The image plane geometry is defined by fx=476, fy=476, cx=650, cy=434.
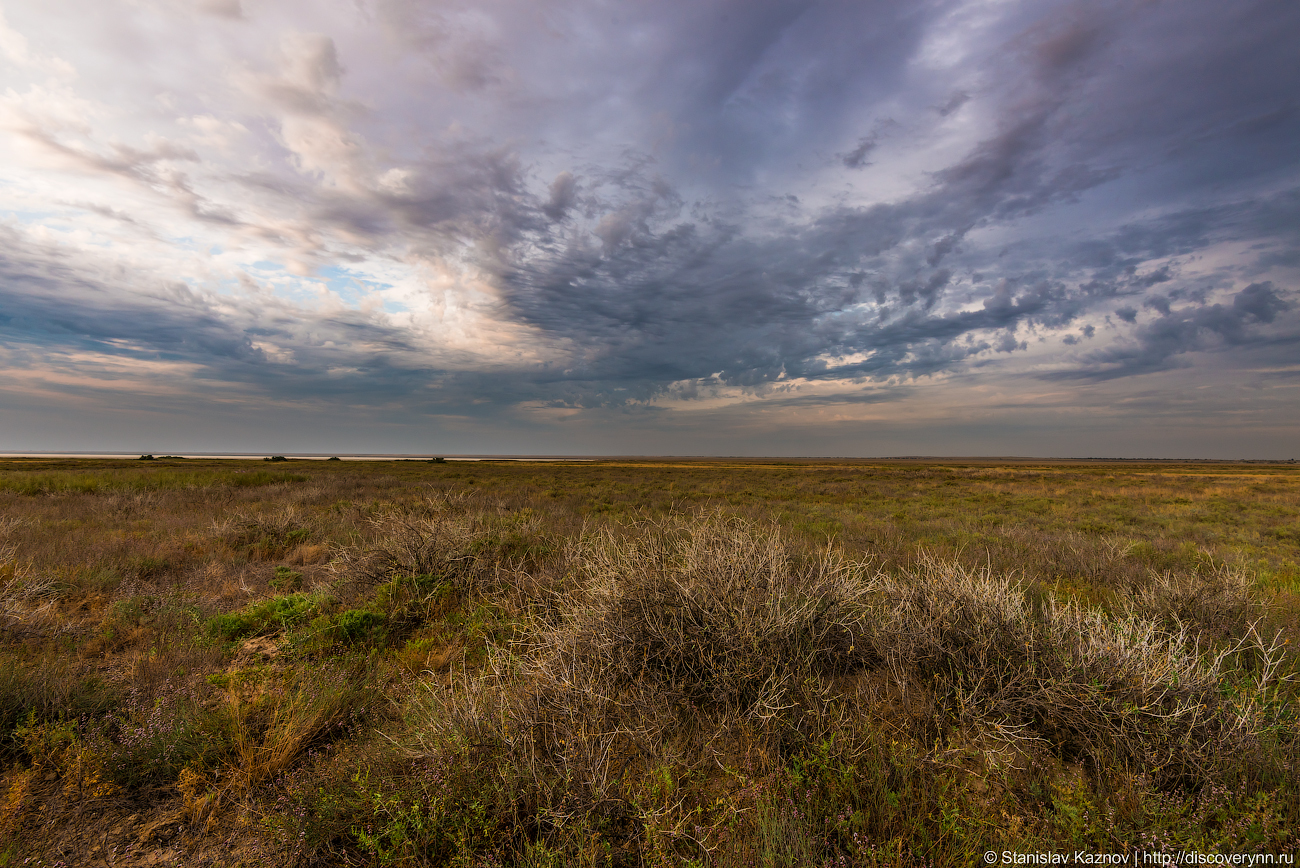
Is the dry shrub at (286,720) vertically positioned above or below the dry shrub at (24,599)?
below

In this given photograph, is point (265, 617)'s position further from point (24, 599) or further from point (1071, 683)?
point (1071, 683)

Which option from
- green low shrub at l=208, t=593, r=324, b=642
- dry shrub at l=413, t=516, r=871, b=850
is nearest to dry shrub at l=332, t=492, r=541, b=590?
green low shrub at l=208, t=593, r=324, b=642

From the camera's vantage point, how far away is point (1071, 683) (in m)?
3.52

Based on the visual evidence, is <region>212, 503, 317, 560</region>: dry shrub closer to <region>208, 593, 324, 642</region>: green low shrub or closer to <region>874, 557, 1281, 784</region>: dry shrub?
<region>208, 593, 324, 642</region>: green low shrub

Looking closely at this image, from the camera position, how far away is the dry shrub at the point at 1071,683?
311 cm

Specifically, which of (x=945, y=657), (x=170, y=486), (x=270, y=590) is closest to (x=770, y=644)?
(x=945, y=657)

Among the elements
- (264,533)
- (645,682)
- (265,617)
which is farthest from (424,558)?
(264,533)

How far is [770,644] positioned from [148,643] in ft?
22.3

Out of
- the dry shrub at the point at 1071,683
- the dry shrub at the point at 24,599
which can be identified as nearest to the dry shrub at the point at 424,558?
the dry shrub at the point at 24,599

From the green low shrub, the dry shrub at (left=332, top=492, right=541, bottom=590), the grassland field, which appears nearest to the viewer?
the grassland field

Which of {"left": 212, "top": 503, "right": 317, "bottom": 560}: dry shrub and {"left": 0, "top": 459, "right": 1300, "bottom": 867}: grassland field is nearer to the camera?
{"left": 0, "top": 459, "right": 1300, "bottom": 867}: grassland field

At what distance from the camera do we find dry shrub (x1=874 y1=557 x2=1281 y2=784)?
311 cm

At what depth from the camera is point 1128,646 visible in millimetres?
3992

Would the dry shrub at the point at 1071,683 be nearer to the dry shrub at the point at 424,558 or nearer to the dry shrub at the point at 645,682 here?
the dry shrub at the point at 645,682
